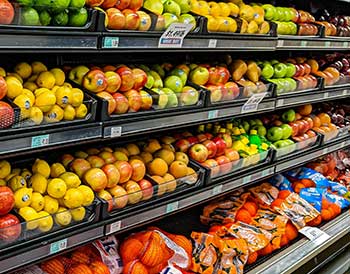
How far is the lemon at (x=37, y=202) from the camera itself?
167cm

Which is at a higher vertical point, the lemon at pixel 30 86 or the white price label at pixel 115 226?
the lemon at pixel 30 86

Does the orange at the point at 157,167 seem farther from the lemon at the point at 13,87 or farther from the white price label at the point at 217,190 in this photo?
the lemon at the point at 13,87

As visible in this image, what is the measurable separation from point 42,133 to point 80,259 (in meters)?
0.65

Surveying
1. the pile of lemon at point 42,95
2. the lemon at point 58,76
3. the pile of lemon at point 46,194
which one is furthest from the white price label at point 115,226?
the lemon at point 58,76

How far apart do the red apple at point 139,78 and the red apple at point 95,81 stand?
0.17m

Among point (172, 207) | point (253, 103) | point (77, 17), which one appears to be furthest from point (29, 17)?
point (253, 103)

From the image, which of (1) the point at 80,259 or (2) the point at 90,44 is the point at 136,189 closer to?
(1) the point at 80,259

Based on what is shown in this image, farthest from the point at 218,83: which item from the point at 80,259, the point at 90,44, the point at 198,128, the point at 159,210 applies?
the point at 80,259

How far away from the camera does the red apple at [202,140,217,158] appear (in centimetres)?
245

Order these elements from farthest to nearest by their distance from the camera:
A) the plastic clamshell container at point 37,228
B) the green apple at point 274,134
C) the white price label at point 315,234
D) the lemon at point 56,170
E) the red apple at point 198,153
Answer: the green apple at point 274,134
the white price label at point 315,234
the red apple at point 198,153
the lemon at point 56,170
the plastic clamshell container at point 37,228

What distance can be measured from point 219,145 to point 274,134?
26.3 inches

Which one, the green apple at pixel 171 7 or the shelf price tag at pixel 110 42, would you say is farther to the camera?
the green apple at pixel 171 7

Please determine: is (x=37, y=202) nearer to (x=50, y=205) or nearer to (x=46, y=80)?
(x=50, y=205)

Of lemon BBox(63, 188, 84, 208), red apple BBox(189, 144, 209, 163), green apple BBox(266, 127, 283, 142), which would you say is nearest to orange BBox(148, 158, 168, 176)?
red apple BBox(189, 144, 209, 163)
